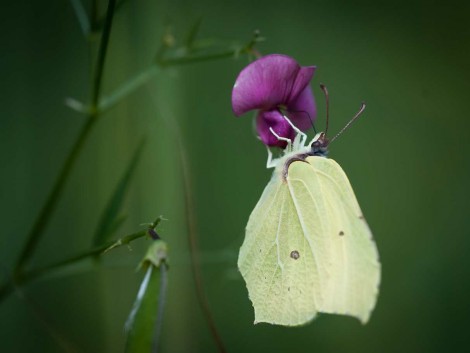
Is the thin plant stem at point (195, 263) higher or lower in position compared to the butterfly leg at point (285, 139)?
lower

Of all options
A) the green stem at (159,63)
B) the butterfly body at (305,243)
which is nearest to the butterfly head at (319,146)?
the butterfly body at (305,243)

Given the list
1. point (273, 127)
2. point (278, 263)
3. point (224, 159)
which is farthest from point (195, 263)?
point (224, 159)

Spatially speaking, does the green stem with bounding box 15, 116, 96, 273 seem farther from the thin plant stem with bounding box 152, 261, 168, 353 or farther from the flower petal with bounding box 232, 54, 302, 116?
the thin plant stem with bounding box 152, 261, 168, 353

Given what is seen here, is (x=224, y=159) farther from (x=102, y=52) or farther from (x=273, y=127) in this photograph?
(x=102, y=52)

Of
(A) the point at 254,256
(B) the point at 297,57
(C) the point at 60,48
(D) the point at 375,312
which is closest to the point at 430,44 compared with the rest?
(B) the point at 297,57

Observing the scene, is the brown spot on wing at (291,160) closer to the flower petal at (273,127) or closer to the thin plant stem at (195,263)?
the flower petal at (273,127)
